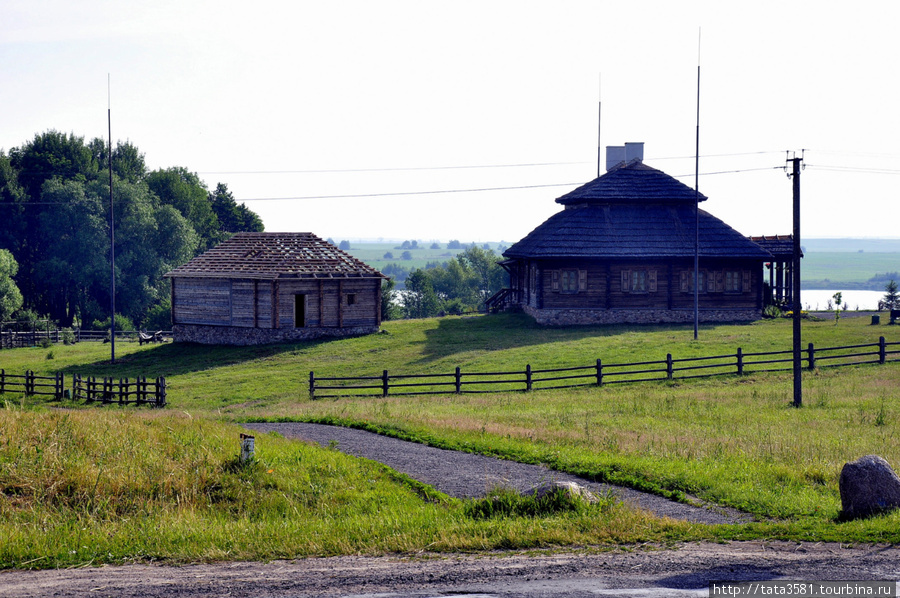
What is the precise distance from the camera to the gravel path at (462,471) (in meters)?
12.1

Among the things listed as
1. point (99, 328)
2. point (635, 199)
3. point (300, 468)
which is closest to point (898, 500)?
point (300, 468)

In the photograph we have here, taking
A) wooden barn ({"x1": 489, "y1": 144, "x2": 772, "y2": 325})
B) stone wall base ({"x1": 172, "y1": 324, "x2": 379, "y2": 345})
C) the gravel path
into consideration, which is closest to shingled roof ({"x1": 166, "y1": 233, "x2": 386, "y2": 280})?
stone wall base ({"x1": 172, "y1": 324, "x2": 379, "y2": 345})

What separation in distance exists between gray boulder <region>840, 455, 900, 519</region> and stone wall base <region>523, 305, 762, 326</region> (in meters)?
34.1

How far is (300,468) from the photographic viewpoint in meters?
14.3

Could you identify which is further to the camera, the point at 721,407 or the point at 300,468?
the point at 721,407

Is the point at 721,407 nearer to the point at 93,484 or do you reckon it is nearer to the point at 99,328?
the point at 93,484

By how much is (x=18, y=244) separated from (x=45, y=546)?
249 ft

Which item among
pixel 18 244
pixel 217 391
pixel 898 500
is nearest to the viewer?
pixel 898 500

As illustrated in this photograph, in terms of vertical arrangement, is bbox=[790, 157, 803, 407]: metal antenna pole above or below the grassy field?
above

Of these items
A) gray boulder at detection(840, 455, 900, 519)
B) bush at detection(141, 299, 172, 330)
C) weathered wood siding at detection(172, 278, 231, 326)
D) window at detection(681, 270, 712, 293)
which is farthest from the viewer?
bush at detection(141, 299, 172, 330)

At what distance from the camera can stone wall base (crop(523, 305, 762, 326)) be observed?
45.3m

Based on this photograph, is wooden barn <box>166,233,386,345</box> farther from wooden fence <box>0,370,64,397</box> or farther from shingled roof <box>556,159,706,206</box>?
shingled roof <box>556,159,706,206</box>

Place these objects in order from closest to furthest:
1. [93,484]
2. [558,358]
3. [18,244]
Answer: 1. [93,484]
2. [558,358]
3. [18,244]

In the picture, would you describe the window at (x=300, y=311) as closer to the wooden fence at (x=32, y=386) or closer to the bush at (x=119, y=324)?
the wooden fence at (x=32, y=386)
